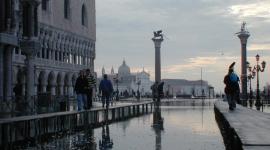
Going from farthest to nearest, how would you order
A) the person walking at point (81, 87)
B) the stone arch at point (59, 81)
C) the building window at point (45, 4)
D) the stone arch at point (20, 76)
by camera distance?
the stone arch at point (59, 81), the building window at point (45, 4), the stone arch at point (20, 76), the person walking at point (81, 87)

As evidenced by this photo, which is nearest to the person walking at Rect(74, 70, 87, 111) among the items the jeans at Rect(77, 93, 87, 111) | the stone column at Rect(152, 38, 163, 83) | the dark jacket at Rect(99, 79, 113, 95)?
the jeans at Rect(77, 93, 87, 111)

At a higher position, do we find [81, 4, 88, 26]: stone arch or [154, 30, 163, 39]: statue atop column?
[81, 4, 88, 26]: stone arch

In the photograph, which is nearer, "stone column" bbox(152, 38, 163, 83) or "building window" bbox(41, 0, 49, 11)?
"building window" bbox(41, 0, 49, 11)

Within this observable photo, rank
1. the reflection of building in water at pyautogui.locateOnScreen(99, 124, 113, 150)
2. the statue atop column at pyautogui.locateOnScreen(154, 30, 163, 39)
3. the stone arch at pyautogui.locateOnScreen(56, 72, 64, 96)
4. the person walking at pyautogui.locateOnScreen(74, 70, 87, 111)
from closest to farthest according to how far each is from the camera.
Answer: the reflection of building in water at pyautogui.locateOnScreen(99, 124, 113, 150) < the person walking at pyautogui.locateOnScreen(74, 70, 87, 111) < the stone arch at pyautogui.locateOnScreen(56, 72, 64, 96) < the statue atop column at pyautogui.locateOnScreen(154, 30, 163, 39)

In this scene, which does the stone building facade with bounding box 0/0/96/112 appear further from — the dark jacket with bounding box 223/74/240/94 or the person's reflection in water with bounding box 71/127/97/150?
the person's reflection in water with bounding box 71/127/97/150

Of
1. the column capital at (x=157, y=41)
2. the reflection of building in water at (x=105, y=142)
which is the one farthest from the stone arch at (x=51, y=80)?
the reflection of building in water at (x=105, y=142)

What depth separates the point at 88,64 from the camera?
102438 mm

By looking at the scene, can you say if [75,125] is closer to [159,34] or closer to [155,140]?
[155,140]

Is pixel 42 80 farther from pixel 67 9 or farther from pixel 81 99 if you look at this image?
pixel 81 99

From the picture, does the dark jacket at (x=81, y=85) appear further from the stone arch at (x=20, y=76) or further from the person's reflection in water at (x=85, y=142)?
the stone arch at (x=20, y=76)

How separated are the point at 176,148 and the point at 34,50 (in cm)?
2041

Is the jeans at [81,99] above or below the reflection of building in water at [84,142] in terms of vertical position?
above

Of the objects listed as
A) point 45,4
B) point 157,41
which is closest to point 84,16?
point 157,41

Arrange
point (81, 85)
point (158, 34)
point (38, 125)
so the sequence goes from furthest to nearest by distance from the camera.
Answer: point (158, 34)
point (81, 85)
point (38, 125)
